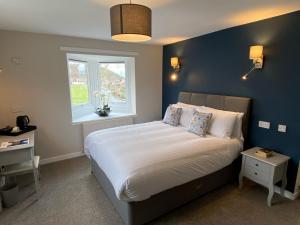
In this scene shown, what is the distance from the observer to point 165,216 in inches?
86.0

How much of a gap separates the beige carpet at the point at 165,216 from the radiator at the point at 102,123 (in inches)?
51.9

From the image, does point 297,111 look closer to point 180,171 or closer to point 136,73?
point 180,171

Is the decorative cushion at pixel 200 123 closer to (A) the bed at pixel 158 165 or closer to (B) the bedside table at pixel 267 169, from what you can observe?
(A) the bed at pixel 158 165

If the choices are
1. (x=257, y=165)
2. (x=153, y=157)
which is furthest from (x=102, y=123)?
(x=257, y=165)

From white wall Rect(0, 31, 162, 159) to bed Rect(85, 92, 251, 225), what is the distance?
3.46 ft

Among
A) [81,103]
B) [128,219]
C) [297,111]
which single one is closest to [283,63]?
[297,111]

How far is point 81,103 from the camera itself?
4.47 m

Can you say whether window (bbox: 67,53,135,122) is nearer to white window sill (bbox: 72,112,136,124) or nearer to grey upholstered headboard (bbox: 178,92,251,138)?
white window sill (bbox: 72,112,136,124)

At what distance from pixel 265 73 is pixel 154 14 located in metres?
1.77

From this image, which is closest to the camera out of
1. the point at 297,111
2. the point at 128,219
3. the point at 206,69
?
the point at 128,219

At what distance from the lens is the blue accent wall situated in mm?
2402

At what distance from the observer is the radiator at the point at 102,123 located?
3.94m

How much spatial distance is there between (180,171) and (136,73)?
283cm

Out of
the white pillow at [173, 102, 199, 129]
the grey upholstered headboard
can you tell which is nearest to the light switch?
the grey upholstered headboard
